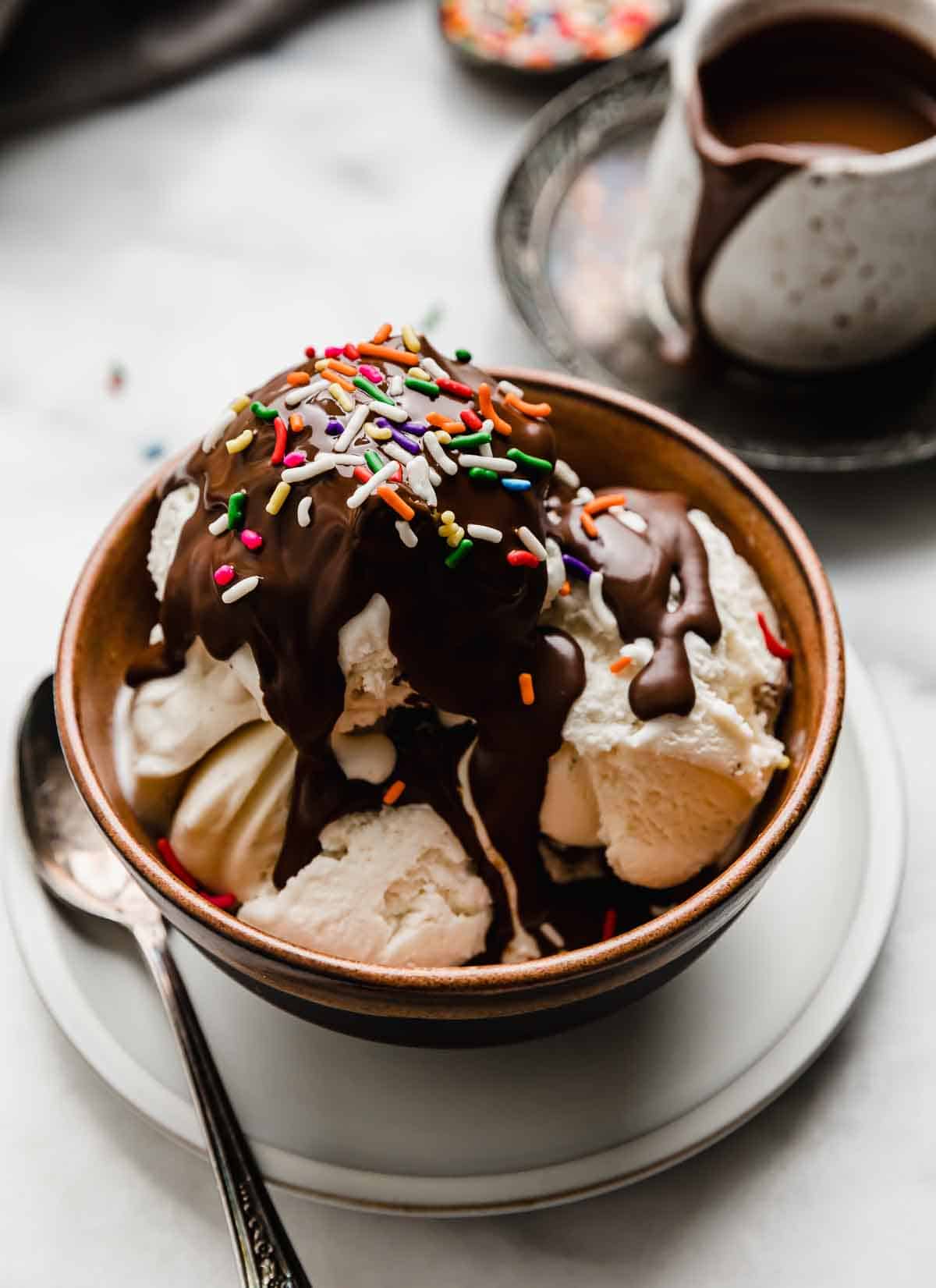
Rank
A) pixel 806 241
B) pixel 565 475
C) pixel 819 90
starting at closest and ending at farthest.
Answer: pixel 565 475 → pixel 806 241 → pixel 819 90

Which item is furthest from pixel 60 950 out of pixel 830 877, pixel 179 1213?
pixel 830 877

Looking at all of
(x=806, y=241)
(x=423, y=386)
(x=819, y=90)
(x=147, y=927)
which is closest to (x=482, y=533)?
(x=423, y=386)

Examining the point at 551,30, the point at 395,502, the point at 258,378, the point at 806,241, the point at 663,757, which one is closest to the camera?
the point at 395,502

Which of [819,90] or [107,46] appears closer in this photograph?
[819,90]

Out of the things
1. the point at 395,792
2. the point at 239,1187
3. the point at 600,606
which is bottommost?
the point at 239,1187

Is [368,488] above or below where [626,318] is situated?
above

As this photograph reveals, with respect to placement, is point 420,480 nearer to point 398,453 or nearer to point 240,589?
point 398,453

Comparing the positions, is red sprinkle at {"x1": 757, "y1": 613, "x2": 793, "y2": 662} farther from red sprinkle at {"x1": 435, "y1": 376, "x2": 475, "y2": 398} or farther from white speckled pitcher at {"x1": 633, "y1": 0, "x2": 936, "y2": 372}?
white speckled pitcher at {"x1": 633, "y1": 0, "x2": 936, "y2": 372}
